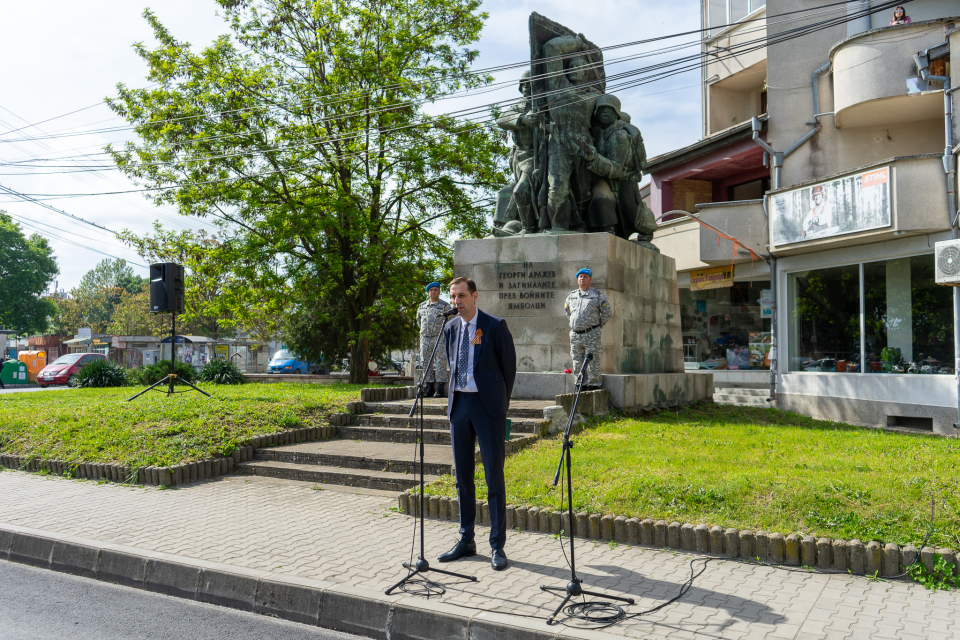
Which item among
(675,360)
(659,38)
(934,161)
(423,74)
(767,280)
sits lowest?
(675,360)

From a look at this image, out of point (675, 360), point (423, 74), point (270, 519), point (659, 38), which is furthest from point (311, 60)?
point (270, 519)

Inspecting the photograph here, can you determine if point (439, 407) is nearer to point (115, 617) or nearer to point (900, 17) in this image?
point (115, 617)

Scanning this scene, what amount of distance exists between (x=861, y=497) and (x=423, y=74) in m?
20.7

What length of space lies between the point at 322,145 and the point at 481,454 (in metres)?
19.6

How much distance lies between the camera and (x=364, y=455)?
9.21m

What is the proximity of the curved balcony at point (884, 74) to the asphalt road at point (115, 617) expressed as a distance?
18.5m

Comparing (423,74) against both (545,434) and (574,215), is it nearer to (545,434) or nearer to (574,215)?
(574,215)

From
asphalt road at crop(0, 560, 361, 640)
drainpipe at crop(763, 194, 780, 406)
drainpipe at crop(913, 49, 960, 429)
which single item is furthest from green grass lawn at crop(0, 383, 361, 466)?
drainpipe at crop(763, 194, 780, 406)

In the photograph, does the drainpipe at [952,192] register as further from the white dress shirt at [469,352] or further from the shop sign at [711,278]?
the white dress shirt at [469,352]

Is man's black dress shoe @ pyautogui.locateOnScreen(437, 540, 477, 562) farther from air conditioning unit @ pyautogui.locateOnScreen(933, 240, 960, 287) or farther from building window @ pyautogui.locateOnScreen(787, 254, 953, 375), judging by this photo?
building window @ pyautogui.locateOnScreen(787, 254, 953, 375)

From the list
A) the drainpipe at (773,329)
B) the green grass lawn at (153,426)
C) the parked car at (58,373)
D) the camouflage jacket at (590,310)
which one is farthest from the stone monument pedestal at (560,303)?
the parked car at (58,373)

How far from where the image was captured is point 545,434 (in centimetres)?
986

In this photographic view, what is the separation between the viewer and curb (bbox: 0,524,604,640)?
4.39 m

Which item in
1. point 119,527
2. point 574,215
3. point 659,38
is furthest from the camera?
point 659,38
